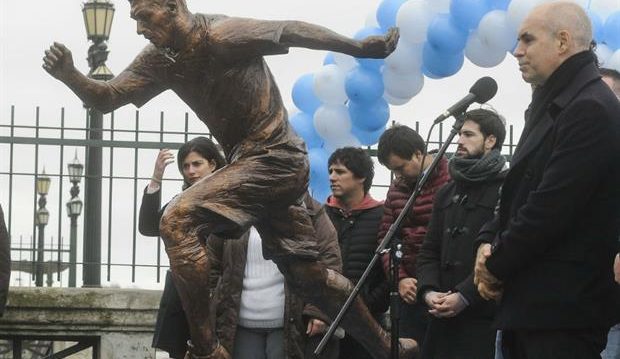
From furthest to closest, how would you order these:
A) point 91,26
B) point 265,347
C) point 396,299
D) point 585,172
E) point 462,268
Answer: point 91,26 < point 265,347 < point 462,268 < point 396,299 < point 585,172

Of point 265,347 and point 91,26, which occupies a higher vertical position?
point 91,26

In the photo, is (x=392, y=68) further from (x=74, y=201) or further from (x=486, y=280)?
(x=486, y=280)

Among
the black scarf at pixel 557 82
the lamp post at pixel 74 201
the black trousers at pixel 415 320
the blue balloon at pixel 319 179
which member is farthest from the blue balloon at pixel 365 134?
the black scarf at pixel 557 82

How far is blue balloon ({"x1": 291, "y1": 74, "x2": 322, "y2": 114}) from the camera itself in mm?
11992

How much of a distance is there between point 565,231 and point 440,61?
514 centimetres

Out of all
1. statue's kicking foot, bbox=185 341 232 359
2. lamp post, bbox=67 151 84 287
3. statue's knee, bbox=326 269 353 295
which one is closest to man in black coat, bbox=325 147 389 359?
statue's knee, bbox=326 269 353 295

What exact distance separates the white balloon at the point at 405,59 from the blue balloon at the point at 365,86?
0.42 ft

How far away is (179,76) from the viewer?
856 centimetres

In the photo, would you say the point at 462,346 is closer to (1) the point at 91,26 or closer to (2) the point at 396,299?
(2) the point at 396,299

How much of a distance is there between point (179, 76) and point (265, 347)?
1.91m

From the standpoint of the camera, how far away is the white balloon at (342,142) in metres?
11.6

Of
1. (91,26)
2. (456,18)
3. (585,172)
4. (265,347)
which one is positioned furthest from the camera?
(91,26)

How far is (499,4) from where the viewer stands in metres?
11.2

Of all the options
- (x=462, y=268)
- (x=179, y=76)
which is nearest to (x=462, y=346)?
(x=462, y=268)
